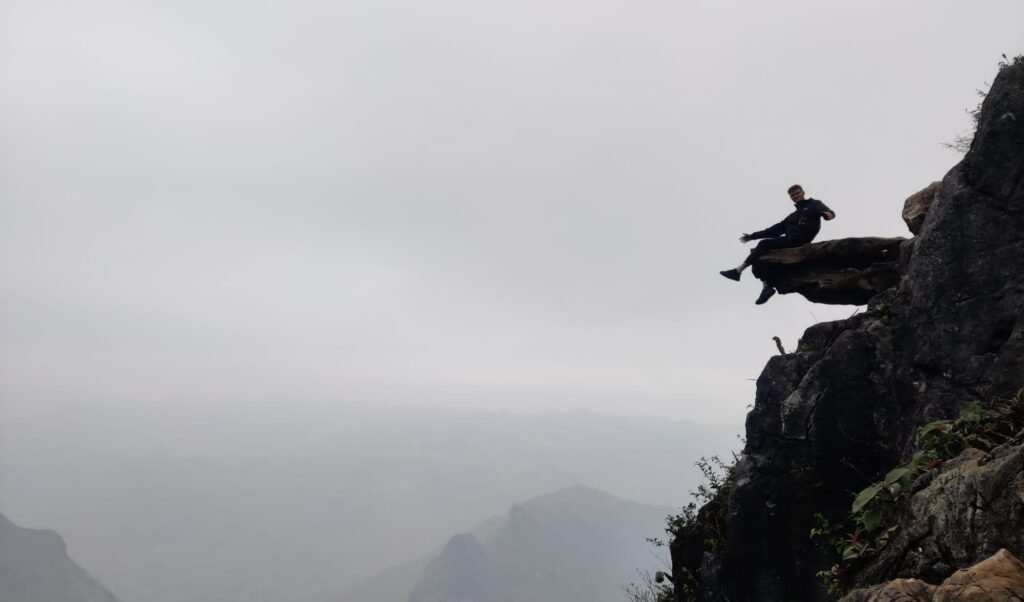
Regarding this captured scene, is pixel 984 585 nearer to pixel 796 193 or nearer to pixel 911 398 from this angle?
pixel 911 398

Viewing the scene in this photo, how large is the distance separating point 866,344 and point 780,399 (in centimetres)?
290

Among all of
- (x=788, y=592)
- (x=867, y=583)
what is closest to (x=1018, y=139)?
(x=867, y=583)

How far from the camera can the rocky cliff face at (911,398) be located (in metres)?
7.74

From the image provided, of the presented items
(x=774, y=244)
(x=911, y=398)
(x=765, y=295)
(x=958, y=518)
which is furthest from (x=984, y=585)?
(x=765, y=295)

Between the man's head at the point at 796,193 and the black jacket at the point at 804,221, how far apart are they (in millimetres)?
157

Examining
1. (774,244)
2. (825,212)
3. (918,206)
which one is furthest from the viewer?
(774,244)

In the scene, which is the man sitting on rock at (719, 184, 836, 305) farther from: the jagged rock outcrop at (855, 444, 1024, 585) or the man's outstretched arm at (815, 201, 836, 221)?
the jagged rock outcrop at (855, 444, 1024, 585)

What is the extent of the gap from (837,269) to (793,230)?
6.08ft

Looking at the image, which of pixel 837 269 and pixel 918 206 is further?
pixel 837 269

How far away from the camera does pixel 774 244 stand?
17328 mm

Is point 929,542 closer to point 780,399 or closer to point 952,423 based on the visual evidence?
point 952,423

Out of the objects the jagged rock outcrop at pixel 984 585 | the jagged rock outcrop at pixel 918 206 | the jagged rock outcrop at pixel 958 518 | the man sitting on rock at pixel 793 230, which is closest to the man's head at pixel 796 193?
the man sitting on rock at pixel 793 230

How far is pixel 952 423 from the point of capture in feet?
32.0

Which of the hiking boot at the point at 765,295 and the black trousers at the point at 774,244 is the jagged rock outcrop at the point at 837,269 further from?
the hiking boot at the point at 765,295
